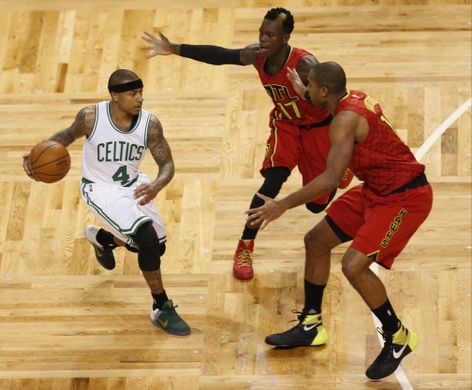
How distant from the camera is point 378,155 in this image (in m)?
5.66

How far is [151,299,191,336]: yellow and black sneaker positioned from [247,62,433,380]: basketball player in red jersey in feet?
2.34

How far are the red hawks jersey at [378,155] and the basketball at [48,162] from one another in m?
1.87

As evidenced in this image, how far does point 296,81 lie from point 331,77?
2.25 ft

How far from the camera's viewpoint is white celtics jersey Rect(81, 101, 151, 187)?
6340 millimetres

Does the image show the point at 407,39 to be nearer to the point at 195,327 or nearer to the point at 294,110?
the point at 294,110

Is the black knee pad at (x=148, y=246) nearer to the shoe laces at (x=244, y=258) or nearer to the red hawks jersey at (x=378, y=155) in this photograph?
the shoe laces at (x=244, y=258)

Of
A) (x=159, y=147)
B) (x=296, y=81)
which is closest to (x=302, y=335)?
(x=159, y=147)

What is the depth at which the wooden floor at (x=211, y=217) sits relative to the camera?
6.26m

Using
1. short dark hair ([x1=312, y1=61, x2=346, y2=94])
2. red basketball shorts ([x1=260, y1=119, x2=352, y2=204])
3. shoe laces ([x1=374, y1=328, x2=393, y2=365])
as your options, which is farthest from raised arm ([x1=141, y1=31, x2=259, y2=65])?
shoe laces ([x1=374, y1=328, x2=393, y2=365])

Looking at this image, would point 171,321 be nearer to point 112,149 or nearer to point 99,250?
point 99,250

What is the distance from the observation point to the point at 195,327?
21.4ft

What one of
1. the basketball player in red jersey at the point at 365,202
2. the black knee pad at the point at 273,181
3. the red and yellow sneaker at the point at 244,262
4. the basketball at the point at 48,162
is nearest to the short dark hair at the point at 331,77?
the basketball player in red jersey at the point at 365,202

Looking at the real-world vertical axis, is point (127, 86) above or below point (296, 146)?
above

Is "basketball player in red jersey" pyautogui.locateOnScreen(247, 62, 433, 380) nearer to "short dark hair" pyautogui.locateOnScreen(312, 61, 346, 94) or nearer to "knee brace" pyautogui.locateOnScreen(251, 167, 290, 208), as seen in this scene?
"short dark hair" pyautogui.locateOnScreen(312, 61, 346, 94)
